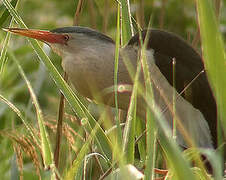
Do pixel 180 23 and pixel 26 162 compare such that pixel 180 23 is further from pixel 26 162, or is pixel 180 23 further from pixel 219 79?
pixel 219 79

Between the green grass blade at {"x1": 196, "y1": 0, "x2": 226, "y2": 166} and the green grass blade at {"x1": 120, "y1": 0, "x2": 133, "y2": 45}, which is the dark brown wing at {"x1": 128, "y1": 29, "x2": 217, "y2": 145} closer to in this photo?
the green grass blade at {"x1": 120, "y1": 0, "x2": 133, "y2": 45}

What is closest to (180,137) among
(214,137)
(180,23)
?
(214,137)

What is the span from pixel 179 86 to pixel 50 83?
5.68ft

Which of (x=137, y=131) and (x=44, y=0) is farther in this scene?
(x=44, y=0)

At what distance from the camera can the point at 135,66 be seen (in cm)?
165

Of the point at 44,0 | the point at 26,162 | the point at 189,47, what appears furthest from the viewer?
the point at 44,0

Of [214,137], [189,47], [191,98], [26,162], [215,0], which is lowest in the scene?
[26,162]

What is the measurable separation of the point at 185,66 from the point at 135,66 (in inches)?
5.3

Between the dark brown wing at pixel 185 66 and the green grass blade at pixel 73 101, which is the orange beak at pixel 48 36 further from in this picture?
the green grass blade at pixel 73 101

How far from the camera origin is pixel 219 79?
0.86 m

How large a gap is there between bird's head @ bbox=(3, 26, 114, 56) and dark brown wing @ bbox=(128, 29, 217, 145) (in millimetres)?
101

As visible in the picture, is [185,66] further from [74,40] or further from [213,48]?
[213,48]

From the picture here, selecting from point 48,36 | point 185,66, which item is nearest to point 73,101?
point 48,36

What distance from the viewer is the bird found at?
64.1 inches
